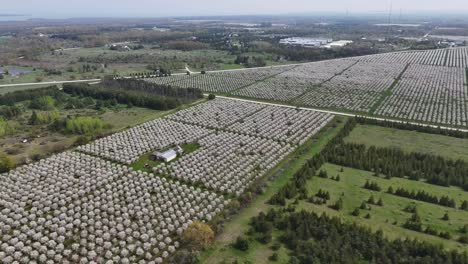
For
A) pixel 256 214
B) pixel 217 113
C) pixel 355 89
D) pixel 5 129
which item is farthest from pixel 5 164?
pixel 355 89

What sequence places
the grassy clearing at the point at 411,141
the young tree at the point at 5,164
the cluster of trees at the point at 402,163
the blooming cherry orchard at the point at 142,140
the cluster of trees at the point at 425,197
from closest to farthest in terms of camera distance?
Result: 1. the cluster of trees at the point at 425,197
2. the cluster of trees at the point at 402,163
3. the young tree at the point at 5,164
4. the blooming cherry orchard at the point at 142,140
5. the grassy clearing at the point at 411,141

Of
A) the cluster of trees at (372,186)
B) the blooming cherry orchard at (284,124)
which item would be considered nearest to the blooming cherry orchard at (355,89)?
the blooming cherry orchard at (284,124)

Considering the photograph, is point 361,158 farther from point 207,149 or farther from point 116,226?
point 116,226

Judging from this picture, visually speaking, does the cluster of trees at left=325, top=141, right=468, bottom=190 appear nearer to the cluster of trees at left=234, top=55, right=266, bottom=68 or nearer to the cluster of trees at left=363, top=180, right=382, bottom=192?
the cluster of trees at left=363, top=180, right=382, bottom=192

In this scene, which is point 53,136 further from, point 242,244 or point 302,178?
point 242,244

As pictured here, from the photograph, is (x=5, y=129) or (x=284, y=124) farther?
(x=284, y=124)

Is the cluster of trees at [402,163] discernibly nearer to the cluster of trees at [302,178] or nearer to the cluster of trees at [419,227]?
the cluster of trees at [302,178]
